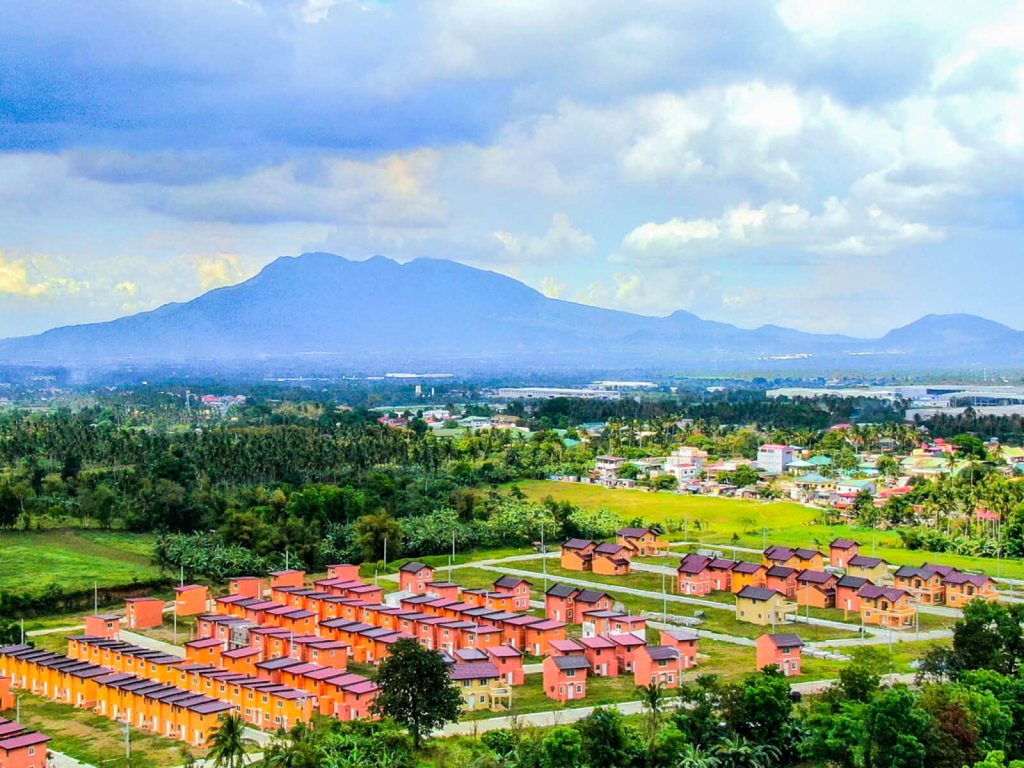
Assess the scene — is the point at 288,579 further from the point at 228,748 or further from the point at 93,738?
the point at 228,748

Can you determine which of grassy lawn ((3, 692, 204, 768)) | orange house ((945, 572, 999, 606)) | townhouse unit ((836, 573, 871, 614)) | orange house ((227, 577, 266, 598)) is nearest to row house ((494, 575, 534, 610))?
orange house ((227, 577, 266, 598))

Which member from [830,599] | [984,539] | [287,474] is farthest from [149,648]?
[984,539]

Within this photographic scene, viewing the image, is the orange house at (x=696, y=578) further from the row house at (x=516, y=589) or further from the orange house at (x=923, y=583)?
the orange house at (x=923, y=583)

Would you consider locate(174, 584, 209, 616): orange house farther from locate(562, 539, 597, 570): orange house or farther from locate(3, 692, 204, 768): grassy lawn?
locate(562, 539, 597, 570): orange house

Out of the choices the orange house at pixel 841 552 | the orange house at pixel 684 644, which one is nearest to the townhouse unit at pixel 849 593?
the orange house at pixel 841 552

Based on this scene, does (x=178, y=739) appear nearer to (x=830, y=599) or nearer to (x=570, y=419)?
(x=830, y=599)

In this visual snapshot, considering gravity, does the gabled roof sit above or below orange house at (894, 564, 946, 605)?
above
